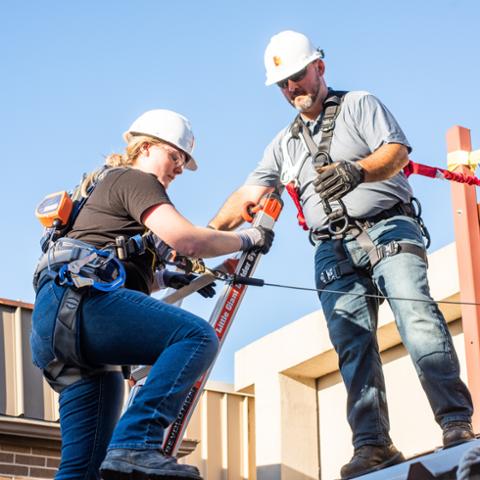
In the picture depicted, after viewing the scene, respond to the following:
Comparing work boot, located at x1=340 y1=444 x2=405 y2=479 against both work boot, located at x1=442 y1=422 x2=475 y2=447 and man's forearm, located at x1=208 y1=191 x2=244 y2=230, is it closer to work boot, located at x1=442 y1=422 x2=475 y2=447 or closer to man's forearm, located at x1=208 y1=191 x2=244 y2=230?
work boot, located at x1=442 y1=422 x2=475 y2=447

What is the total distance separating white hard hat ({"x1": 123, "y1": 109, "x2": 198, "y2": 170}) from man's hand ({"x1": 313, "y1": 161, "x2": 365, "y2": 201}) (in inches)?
29.3

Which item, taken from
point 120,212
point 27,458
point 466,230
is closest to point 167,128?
point 120,212

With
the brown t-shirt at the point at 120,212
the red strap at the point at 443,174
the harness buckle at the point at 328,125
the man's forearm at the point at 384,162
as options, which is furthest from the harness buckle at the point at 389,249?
the red strap at the point at 443,174

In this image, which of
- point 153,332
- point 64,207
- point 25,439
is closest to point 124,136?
point 64,207

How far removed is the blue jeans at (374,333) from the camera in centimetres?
668

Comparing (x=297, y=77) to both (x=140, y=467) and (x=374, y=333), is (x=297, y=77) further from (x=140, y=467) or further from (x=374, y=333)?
(x=140, y=467)

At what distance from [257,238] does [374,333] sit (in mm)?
878

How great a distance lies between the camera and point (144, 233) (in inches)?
241

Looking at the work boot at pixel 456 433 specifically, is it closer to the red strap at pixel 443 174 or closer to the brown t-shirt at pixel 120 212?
the brown t-shirt at pixel 120 212

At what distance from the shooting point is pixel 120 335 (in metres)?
5.79

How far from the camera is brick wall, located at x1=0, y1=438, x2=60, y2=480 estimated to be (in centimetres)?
1101

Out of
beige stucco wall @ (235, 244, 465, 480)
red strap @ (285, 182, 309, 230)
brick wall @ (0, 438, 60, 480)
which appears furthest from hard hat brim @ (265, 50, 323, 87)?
beige stucco wall @ (235, 244, 465, 480)

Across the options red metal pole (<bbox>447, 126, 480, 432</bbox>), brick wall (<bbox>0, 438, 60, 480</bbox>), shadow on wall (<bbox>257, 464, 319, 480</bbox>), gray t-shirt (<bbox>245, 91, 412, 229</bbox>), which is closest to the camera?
gray t-shirt (<bbox>245, 91, 412, 229</bbox>)

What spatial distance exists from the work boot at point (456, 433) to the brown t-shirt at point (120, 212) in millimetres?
1747
